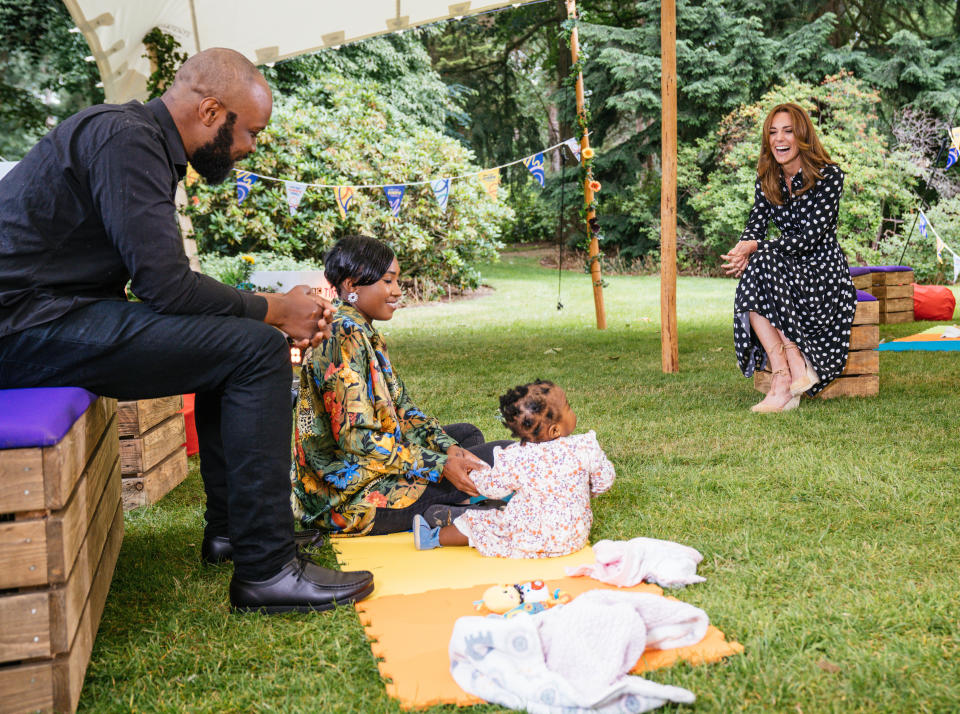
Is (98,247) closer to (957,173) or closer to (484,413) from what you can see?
(484,413)

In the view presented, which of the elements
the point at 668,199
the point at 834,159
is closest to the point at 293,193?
the point at 668,199

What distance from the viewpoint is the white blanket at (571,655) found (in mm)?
1615

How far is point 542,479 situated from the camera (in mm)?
2545

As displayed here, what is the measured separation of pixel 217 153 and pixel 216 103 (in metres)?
0.13

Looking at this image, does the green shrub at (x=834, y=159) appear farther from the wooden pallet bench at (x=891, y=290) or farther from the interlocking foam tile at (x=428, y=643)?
the interlocking foam tile at (x=428, y=643)

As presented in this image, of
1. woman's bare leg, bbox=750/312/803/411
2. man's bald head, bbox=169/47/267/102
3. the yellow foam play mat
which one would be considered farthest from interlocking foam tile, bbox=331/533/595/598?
woman's bare leg, bbox=750/312/803/411

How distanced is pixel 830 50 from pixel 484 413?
15449mm

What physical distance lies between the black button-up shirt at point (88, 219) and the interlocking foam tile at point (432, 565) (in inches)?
39.1

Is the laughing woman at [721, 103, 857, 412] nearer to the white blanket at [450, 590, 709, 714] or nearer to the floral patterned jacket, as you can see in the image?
the floral patterned jacket

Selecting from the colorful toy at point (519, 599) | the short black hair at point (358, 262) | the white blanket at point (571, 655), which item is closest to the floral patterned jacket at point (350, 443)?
the short black hair at point (358, 262)

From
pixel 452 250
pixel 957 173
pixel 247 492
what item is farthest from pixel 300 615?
pixel 957 173

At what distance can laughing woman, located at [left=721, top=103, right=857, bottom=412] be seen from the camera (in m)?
4.56

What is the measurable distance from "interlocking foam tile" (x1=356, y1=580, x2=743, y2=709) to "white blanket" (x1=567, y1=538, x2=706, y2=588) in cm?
3

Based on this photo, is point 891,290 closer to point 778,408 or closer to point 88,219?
point 778,408
